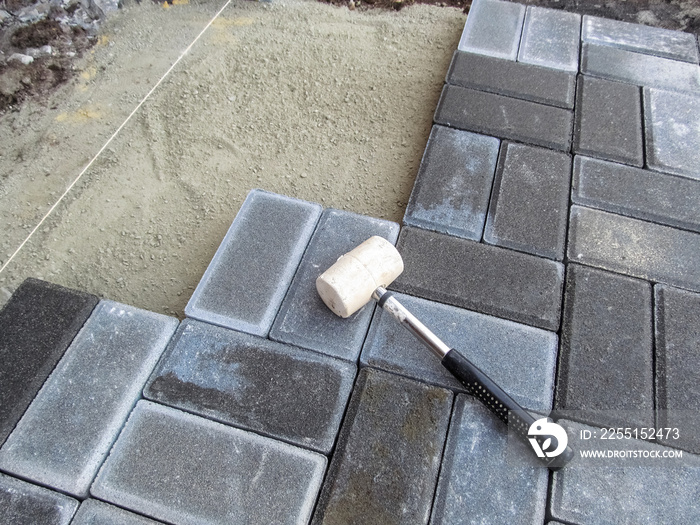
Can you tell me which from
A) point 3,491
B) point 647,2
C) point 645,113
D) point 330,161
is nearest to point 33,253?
point 3,491

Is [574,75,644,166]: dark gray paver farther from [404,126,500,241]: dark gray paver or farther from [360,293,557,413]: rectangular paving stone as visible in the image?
[360,293,557,413]: rectangular paving stone

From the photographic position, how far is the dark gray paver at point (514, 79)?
2.25m

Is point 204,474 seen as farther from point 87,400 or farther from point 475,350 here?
point 475,350

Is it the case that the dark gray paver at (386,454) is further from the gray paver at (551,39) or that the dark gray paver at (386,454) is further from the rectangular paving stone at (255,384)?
the gray paver at (551,39)

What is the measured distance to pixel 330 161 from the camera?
2258 mm

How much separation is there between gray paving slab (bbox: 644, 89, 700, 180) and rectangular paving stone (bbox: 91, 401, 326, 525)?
5.80 feet

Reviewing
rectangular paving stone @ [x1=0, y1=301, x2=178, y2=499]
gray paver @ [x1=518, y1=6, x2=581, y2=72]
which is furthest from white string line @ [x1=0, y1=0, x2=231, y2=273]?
gray paver @ [x1=518, y1=6, x2=581, y2=72]

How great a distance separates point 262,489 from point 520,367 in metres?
0.82

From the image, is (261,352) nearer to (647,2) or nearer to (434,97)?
(434,97)

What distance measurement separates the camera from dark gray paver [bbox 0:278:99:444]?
58.5 inches

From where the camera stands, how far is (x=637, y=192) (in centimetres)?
194

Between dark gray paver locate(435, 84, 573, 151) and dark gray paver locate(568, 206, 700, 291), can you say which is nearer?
dark gray paver locate(568, 206, 700, 291)

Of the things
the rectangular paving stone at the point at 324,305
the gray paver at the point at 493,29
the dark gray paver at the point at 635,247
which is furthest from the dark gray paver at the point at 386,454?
the gray paver at the point at 493,29

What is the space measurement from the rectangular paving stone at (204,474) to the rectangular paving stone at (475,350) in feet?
1.23
